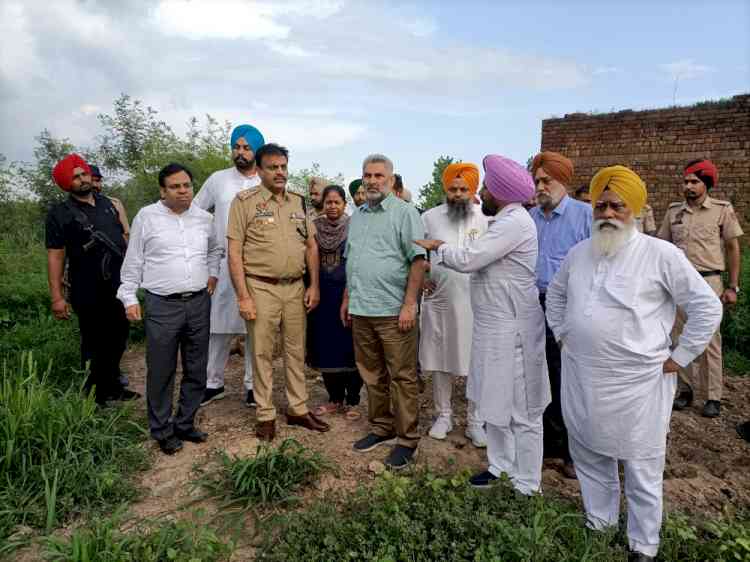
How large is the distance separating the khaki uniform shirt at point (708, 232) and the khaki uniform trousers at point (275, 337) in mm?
3412

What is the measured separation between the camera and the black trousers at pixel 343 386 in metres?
Answer: 4.29

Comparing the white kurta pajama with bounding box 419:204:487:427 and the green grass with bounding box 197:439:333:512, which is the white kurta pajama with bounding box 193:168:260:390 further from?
the white kurta pajama with bounding box 419:204:487:427

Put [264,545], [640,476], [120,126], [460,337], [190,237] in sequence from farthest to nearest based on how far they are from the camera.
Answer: [120,126] < [460,337] < [190,237] < [264,545] < [640,476]

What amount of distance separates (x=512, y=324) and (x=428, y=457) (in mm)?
1223

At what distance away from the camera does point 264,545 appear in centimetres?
256

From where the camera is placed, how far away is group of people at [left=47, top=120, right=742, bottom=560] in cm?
233

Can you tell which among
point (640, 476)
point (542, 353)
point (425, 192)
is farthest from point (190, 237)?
point (425, 192)

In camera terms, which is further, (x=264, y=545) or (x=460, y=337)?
(x=460, y=337)

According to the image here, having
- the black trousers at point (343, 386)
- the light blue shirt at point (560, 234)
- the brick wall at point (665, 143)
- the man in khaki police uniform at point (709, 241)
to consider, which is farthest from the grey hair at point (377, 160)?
the brick wall at point (665, 143)

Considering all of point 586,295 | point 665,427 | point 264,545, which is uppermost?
point 586,295

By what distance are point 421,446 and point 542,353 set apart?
1235 mm

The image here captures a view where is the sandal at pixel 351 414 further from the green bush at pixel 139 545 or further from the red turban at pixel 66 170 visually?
the red turban at pixel 66 170

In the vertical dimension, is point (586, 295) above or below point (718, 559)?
above

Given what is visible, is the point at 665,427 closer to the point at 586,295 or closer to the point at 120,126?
the point at 586,295
